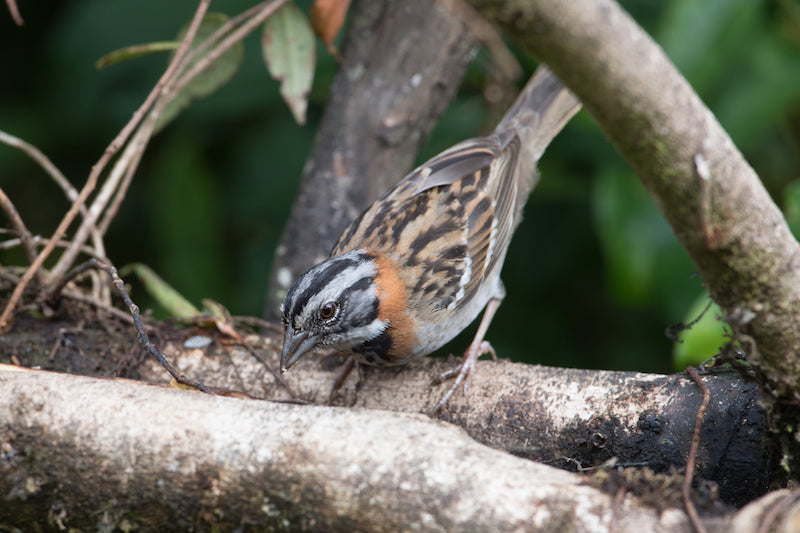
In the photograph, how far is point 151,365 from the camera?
3357 mm

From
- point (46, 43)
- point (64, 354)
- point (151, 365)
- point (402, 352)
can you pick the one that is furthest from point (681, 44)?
point (46, 43)

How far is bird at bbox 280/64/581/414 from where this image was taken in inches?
132

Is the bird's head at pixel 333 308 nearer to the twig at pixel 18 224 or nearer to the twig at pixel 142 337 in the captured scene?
the twig at pixel 142 337

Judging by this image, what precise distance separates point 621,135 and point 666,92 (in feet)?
0.46

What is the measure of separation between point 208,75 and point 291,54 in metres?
0.52

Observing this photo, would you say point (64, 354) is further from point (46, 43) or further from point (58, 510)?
point (46, 43)

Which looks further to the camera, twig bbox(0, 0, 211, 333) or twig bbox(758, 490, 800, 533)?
twig bbox(0, 0, 211, 333)

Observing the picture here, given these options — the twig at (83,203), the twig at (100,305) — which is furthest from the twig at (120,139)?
the twig at (100,305)

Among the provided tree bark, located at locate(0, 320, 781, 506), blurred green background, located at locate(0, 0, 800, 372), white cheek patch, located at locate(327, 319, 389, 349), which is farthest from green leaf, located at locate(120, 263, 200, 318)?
blurred green background, located at locate(0, 0, 800, 372)

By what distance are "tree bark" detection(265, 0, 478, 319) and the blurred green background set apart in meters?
0.57

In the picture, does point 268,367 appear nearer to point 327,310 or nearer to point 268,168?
point 327,310

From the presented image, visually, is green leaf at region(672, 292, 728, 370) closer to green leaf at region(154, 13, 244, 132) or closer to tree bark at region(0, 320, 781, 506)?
tree bark at region(0, 320, 781, 506)

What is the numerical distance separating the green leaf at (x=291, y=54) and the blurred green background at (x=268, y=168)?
0.97m

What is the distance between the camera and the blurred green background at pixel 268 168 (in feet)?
13.9
